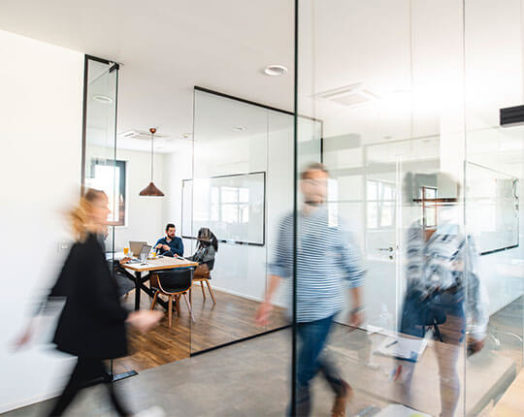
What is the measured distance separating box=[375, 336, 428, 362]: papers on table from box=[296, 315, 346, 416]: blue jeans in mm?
138

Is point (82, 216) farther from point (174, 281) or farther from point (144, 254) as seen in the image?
point (144, 254)

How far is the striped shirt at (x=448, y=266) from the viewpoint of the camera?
95 centimetres

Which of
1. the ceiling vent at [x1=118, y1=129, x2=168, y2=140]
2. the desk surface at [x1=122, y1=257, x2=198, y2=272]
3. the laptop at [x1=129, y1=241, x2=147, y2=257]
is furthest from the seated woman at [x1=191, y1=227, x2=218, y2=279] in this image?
the ceiling vent at [x1=118, y1=129, x2=168, y2=140]

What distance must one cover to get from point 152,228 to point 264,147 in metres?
4.49

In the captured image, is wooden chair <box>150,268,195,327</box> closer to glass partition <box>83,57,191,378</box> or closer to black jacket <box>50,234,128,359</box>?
glass partition <box>83,57,191,378</box>

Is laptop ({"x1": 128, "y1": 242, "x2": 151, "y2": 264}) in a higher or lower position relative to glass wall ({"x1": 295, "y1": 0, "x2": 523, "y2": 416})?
lower

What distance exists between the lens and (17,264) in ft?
8.34

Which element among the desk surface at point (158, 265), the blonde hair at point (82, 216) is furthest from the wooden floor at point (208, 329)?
the blonde hair at point (82, 216)

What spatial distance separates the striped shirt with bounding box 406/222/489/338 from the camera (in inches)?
37.4

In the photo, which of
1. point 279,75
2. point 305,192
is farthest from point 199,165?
point 305,192

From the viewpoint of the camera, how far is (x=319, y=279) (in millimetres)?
938

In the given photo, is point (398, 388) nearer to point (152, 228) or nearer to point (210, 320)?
point (210, 320)

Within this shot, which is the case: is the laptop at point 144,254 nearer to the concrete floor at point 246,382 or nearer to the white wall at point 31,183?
the concrete floor at point 246,382

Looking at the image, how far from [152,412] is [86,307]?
1162 mm
